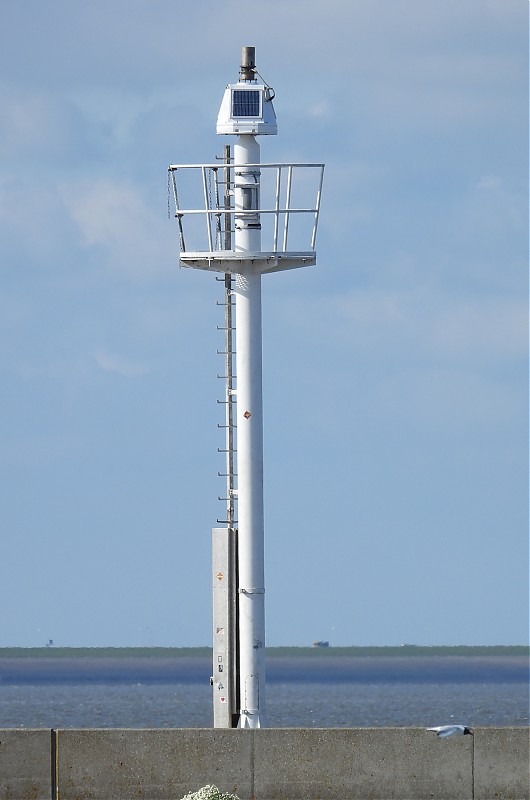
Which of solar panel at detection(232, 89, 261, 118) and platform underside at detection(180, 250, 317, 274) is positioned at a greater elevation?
solar panel at detection(232, 89, 261, 118)

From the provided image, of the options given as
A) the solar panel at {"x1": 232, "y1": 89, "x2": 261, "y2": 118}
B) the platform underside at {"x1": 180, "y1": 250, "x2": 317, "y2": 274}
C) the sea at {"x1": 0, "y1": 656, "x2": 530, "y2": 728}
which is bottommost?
the sea at {"x1": 0, "y1": 656, "x2": 530, "y2": 728}

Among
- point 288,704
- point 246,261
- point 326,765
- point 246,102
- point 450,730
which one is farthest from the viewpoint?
point 288,704

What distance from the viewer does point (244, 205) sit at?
22156 mm

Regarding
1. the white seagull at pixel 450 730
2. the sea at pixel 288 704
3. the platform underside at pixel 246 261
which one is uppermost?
the platform underside at pixel 246 261

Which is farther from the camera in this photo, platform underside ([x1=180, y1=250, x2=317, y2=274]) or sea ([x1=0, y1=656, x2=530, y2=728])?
sea ([x1=0, y1=656, x2=530, y2=728])

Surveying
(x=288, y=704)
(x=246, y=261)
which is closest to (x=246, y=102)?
(x=246, y=261)

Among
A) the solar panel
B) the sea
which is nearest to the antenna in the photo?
the solar panel

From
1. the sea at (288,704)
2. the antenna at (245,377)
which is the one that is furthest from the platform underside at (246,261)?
the sea at (288,704)

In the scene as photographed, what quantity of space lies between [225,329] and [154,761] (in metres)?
6.40

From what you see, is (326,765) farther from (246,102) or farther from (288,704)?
(288,704)

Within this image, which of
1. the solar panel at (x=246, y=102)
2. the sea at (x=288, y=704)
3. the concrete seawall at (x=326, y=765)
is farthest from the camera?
the sea at (x=288, y=704)

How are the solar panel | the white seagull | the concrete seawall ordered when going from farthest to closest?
the solar panel
the concrete seawall
the white seagull

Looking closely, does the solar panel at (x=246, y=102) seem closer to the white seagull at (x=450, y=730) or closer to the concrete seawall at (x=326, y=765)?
the concrete seawall at (x=326, y=765)

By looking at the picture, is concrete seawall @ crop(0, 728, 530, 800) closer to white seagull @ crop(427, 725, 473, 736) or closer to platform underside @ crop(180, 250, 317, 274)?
white seagull @ crop(427, 725, 473, 736)
